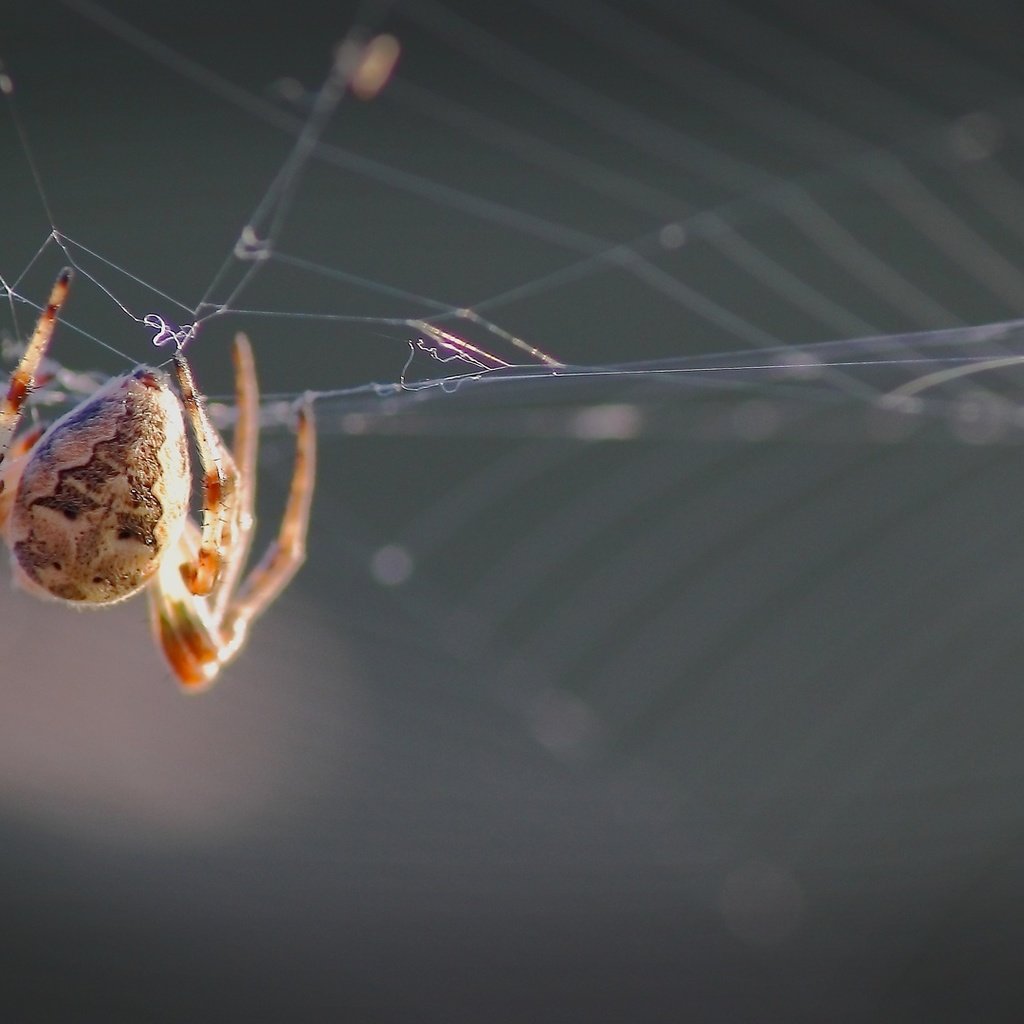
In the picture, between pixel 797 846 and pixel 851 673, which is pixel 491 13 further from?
pixel 797 846

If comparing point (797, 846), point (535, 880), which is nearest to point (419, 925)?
point (535, 880)

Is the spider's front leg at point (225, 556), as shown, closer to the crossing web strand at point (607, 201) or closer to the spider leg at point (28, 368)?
the spider leg at point (28, 368)

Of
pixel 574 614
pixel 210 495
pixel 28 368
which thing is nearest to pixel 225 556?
pixel 210 495

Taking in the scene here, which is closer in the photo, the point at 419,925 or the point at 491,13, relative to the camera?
the point at 419,925

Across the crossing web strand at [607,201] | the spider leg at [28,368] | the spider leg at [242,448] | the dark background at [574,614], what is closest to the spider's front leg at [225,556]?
the spider leg at [242,448]

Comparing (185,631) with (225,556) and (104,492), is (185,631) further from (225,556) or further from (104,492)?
(104,492)

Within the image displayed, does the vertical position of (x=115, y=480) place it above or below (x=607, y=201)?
below
